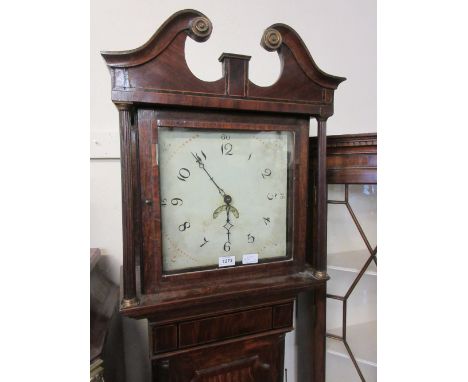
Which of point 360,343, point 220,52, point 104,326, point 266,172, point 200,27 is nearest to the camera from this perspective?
point 200,27

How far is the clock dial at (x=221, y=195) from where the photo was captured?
2.28 ft

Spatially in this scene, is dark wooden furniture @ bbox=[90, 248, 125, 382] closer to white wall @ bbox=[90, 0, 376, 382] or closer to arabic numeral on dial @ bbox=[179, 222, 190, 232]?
white wall @ bbox=[90, 0, 376, 382]

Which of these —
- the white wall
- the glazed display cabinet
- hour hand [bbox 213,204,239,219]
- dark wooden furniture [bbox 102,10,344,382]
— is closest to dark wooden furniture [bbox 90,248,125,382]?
the white wall

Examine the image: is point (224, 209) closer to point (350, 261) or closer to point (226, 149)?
point (226, 149)

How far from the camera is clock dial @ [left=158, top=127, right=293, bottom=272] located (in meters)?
0.70

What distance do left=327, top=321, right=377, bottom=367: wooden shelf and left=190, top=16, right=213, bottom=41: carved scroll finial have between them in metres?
0.98

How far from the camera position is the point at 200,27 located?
2.13 ft

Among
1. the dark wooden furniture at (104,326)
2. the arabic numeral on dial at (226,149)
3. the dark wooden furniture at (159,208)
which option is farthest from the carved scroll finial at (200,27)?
the dark wooden furniture at (104,326)

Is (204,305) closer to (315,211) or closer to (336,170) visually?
(315,211)

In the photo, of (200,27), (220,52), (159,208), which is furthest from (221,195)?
(220,52)

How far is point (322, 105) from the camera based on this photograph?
0.79m

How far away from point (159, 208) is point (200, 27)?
1.32ft
